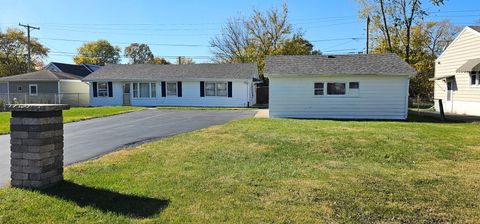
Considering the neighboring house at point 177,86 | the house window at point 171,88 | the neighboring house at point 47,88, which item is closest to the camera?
A: the neighboring house at point 177,86

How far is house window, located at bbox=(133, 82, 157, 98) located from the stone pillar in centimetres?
2633

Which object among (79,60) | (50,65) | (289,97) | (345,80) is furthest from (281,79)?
(79,60)

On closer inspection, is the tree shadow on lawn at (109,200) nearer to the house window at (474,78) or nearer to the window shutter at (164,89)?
the house window at (474,78)

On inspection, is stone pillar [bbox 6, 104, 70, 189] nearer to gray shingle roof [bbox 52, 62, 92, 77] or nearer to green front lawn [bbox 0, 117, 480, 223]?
green front lawn [bbox 0, 117, 480, 223]

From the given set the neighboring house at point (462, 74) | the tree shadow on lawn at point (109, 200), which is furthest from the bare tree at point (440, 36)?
the tree shadow on lawn at point (109, 200)

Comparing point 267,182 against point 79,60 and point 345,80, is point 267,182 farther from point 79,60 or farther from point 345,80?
point 79,60

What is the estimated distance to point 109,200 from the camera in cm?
508

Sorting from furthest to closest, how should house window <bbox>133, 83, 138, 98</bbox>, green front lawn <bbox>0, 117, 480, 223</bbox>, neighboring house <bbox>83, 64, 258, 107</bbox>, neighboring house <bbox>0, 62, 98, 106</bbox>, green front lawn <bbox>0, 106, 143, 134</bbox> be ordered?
neighboring house <bbox>0, 62, 98, 106</bbox>
house window <bbox>133, 83, 138, 98</bbox>
neighboring house <bbox>83, 64, 258, 107</bbox>
green front lawn <bbox>0, 106, 143, 134</bbox>
green front lawn <bbox>0, 117, 480, 223</bbox>

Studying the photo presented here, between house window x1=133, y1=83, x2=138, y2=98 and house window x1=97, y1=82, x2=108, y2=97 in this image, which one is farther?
house window x1=97, y1=82, x2=108, y2=97

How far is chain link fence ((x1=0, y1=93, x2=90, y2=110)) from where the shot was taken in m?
31.4

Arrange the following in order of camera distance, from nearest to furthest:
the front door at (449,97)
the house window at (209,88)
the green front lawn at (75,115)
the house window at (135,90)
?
the green front lawn at (75,115), the front door at (449,97), the house window at (209,88), the house window at (135,90)

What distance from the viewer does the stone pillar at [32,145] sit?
17.9 feet

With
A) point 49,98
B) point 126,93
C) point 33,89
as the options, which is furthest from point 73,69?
point 126,93

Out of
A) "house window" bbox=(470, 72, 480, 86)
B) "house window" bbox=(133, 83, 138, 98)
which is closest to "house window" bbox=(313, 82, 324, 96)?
"house window" bbox=(470, 72, 480, 86)
